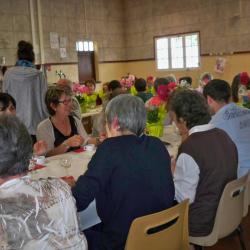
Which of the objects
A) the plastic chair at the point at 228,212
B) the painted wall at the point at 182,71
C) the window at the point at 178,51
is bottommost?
the plastic chair at the point at 228,212

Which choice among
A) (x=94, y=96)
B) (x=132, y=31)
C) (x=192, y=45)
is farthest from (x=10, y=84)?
(x=132, y=31)

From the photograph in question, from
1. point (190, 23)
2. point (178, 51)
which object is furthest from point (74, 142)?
point (178, 51)

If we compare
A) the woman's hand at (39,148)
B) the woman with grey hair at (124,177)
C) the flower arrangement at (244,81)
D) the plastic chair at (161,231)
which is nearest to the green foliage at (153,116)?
the woman's hand at (39,148)

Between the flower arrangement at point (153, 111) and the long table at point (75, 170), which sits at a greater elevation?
the flower arrangement at point (153, 111)

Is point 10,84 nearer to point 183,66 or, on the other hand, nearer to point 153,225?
point 153,225

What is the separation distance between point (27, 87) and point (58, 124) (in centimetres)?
149

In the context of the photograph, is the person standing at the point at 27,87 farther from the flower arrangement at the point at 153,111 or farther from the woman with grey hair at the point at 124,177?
the woman with grey hair at the point at 124,177

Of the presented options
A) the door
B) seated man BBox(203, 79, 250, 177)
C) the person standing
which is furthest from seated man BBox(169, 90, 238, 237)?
the door

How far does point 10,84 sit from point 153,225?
3409 millimetres

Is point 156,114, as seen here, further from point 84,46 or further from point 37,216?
point 84,46

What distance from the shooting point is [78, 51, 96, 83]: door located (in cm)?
1095

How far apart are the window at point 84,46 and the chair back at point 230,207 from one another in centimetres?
903

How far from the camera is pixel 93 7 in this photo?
36.1 feet

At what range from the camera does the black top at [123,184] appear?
5.55ft
